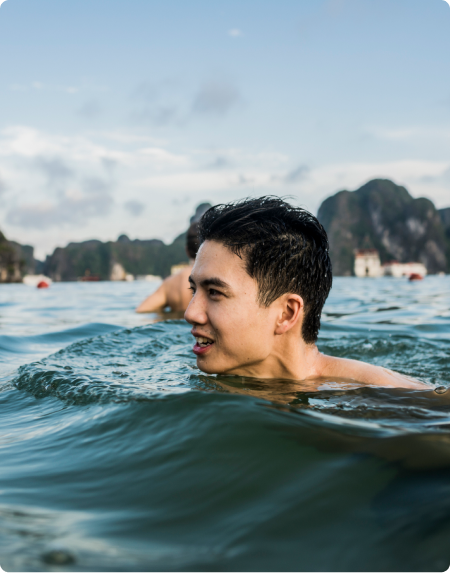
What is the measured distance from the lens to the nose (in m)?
2.67

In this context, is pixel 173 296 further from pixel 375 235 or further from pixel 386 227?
pixel 386 227

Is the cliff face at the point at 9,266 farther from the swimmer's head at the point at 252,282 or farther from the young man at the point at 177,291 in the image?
the swimmer's head at the point at 252,282

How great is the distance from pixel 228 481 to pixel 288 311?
4.61ft

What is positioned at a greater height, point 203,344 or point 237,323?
point 237,323

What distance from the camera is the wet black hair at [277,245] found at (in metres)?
2.74

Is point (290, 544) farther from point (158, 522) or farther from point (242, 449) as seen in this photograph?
point (242, 449)

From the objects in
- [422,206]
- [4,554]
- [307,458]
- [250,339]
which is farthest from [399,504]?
[422,206]

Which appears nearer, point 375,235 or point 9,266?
point 9,266

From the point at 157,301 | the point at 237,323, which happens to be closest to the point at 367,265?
the point at 157,301

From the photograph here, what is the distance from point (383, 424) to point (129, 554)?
3.50ft

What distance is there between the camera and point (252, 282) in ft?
8.91

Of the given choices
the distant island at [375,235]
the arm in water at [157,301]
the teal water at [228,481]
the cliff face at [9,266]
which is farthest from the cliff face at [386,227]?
the teal water at [228,481]

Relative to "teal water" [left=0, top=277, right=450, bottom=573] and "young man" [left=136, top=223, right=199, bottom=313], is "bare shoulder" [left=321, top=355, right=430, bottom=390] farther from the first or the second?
"young man" [left=136, top=223, right=199, bottom=313]

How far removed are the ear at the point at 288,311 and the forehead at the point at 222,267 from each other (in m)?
0.27
